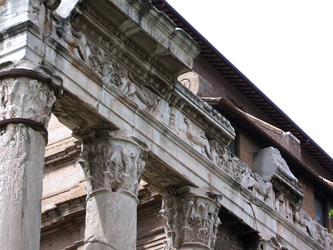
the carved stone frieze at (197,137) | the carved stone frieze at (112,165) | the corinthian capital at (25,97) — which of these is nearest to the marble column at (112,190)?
the carved stone frieze at (112,165)

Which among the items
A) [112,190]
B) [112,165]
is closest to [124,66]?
[112,165]

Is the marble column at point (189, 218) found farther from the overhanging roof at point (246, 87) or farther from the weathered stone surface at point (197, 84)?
the overhanging roof at point (246, 87)

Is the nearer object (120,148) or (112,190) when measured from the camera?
(112,190)

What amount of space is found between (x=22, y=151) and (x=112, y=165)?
7.69 feet

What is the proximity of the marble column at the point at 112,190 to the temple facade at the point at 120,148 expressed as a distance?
0.06ft

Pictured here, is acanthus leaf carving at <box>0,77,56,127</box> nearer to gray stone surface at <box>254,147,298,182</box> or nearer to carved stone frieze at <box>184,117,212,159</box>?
carved stone frieze at <box>184,117,212,159</box>

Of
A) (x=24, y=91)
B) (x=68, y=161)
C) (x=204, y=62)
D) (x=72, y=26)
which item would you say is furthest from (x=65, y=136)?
(x=24, y=91)

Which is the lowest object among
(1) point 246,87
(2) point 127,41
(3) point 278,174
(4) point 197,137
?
(4) point 197,137

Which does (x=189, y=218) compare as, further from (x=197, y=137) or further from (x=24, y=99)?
(x=24, y=99)

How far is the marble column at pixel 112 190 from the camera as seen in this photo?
47.0 ft

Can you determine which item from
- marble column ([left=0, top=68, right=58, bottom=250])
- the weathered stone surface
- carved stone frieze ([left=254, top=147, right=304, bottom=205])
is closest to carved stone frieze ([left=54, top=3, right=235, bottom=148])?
marble column ([left=0, top=68, right=58, bottom=250])

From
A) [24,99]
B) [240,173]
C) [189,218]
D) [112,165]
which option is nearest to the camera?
[24,99]

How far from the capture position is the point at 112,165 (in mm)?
14820

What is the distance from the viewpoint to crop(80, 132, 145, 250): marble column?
564 inches
